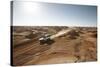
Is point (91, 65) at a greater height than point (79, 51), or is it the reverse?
point (79, 51)

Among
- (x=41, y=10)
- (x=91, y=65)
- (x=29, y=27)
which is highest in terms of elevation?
(x=41, y=10)

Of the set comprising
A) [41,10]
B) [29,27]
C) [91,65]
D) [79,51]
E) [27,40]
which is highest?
[41,10]

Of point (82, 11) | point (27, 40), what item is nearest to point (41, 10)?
point (27, 40)

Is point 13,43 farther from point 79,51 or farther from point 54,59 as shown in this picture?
point 79,51

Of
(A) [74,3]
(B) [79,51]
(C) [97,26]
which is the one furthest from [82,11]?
(B) [79,51]

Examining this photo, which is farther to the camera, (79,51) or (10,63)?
(79,51)

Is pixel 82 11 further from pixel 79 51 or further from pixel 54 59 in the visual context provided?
pixel 54 59
